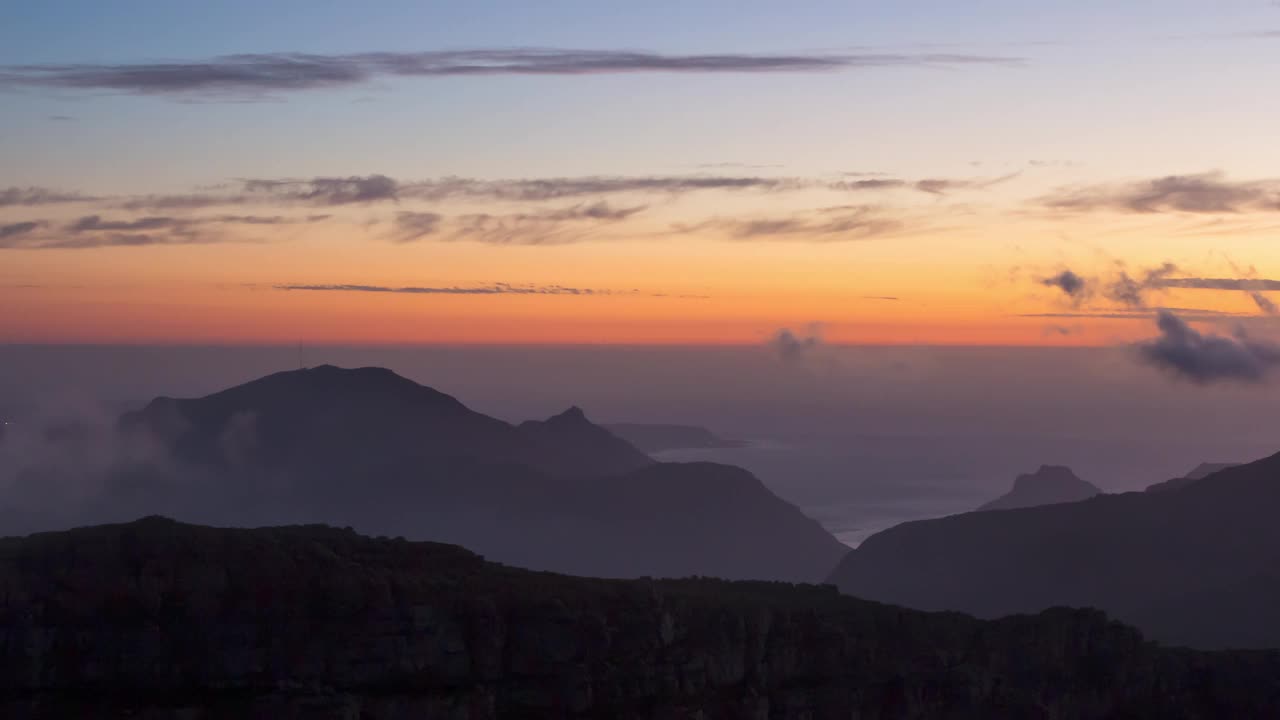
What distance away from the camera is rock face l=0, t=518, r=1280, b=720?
9600 cm

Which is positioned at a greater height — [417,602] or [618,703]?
[417,602]

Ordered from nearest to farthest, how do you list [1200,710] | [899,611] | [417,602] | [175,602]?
1. [175,602]
2. [417,602]
3. [899,611]
4. [1200,710]

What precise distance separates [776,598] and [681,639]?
15.6 metres

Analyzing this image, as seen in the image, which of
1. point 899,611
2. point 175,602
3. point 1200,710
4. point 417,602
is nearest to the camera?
point 175,602

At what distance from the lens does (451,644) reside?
105 metres

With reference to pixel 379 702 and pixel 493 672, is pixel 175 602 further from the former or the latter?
pixel 493 672

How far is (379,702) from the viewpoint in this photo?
10044 cm

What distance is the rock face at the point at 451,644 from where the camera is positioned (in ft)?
315

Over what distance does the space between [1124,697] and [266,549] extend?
259ft

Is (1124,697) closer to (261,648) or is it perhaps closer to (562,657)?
(562,657)

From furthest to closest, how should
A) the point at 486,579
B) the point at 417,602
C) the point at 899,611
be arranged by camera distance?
the point at 899,611, the point at 486,579, the point at 417,602

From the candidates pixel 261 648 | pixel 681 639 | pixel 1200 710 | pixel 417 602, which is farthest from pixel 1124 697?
pixel 261 648

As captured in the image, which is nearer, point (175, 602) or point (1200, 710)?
point (175, 602)

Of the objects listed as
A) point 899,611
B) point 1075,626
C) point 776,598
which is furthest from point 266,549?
point 1075,626
